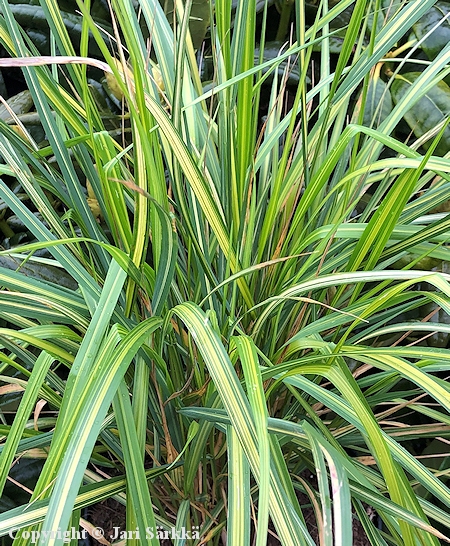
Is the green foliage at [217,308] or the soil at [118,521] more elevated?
the green foliage at [217,308]

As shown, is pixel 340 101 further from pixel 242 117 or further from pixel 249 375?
pixel 249 375

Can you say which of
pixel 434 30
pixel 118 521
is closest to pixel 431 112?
pixel 434 30

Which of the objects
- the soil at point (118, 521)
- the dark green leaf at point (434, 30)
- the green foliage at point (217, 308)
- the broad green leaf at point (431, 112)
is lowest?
the soil at point (118, 521)

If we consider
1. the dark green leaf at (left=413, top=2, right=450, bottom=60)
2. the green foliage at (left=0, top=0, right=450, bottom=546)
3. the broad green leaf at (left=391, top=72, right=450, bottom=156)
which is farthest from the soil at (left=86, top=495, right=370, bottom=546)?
the dark green leaf at (left=413, top=2, right=450, bottom=60)

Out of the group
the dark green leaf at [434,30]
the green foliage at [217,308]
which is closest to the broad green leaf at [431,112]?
the dark green leaf at [434,30]

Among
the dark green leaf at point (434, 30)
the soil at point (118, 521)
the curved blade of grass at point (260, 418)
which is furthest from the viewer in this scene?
the dark green leaf at point (434, 30)

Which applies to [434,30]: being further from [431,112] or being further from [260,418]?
[260,418]

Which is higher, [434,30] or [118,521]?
[434,30]

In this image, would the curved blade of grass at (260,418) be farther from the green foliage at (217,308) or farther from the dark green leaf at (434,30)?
the dark green leaf at (434,30)

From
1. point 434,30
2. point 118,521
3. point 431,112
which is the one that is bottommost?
point 118,521

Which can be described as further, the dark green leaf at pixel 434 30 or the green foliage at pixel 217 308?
the dark green leaf at pixel 434 30

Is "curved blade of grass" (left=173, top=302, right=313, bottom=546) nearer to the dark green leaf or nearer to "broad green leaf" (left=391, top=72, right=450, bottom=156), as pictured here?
"broad green leaf" (left=391, top=72, right=450, bottom=156)

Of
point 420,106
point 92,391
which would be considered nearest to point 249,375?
point 92,391

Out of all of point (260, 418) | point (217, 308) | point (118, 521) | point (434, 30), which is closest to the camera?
point (260, 418)
